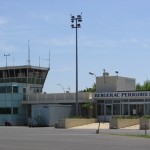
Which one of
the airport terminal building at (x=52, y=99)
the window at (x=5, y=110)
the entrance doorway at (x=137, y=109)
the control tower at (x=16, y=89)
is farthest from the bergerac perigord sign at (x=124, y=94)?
the window at (x=5, y=110)

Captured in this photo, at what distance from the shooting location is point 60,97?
65375 millimetres

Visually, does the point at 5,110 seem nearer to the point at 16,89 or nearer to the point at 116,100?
the point at 16,89

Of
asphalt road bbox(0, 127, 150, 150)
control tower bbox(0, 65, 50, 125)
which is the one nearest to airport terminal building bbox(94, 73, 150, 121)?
control tower bbox(0, 65, 50, 125)

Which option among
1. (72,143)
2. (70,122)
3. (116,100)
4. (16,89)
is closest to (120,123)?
(70,122)

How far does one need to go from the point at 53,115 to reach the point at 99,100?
6744 mm

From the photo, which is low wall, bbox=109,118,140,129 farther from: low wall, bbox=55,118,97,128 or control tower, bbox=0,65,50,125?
control tower, bbox=0,65,50,125

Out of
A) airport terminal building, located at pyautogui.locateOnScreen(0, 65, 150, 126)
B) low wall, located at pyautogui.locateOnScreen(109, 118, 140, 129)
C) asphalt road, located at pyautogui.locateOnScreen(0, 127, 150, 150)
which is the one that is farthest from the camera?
airport terminal building, located at pyautogui.locateOnScreen(0, 65, 150, 126)

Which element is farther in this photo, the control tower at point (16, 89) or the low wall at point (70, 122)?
the control tower at point (16, 89)

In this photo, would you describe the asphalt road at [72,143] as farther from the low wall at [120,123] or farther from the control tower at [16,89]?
the control tower at [16,89]

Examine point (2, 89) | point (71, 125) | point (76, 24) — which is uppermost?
point (76, 24)

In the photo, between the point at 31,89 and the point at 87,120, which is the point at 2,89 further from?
the point at 87,120

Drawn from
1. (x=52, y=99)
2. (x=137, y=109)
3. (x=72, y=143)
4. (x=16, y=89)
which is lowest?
(x=72, y=143)

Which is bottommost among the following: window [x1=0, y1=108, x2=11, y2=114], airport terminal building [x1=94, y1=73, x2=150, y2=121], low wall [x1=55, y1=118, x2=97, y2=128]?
low wall [x1=55, y1=118, x2=97, y2=128]

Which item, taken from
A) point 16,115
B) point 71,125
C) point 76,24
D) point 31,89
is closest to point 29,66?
point 31,89
